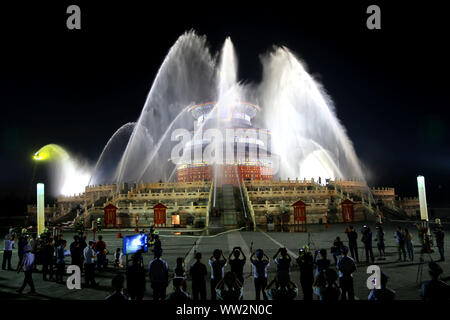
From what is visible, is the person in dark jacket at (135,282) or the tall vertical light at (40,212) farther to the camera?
the tall vertical light at (40,212)

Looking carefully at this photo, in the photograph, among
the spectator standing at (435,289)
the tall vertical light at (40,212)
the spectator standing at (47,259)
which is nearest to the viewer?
the spectator standing at (435,289)

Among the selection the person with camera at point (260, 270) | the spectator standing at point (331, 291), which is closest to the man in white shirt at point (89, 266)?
the person with camera at point (260, 270)

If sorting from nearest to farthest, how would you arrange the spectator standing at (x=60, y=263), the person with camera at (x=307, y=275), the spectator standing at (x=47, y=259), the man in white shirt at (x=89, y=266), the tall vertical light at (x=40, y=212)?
the person with camera at (x=307, y=275)
the man in white shirt at (x=89, y=266)
the spectator standing at (x=60, y=263)
the spectator standing at (x=47, y=259)
the tall vertical light at (x=40, y=212)

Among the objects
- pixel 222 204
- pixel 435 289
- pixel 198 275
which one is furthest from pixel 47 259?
pixel 222 204

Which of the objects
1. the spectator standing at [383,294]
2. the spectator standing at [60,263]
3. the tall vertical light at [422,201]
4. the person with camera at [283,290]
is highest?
the tall vertical light at [422,201]

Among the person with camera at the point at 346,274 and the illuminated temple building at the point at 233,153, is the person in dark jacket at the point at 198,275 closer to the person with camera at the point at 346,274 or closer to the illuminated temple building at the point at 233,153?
the person with camera at the point at 346,274

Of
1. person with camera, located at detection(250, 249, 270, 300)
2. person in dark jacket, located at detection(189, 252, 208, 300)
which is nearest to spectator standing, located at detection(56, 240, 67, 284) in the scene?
person in dark jacket, located at detection(189, 252, 208, 300)

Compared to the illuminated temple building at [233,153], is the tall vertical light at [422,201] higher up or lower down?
lower down

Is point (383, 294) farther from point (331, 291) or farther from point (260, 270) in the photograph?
point (260, 270)

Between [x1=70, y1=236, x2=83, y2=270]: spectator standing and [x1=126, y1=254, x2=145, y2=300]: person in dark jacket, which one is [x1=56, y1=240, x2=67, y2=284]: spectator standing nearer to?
[x1=70, y1=236, x2=83, y2=270]: spectator standing
